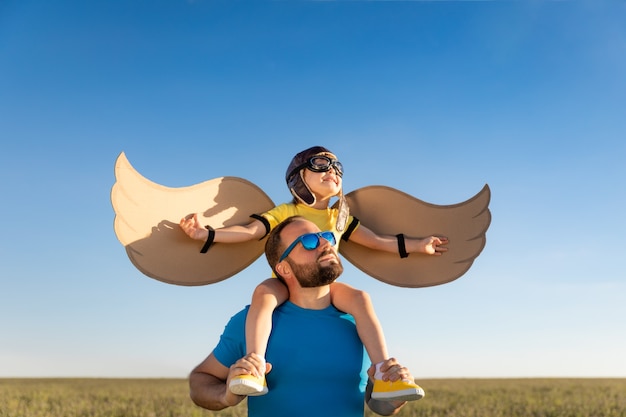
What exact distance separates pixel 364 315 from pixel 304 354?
417 mm

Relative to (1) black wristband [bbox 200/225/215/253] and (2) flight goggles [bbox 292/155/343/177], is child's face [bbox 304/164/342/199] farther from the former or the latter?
(1) black wristband [bbox 200/225/215/253]

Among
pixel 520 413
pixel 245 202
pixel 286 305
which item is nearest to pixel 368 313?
pixel 286 305

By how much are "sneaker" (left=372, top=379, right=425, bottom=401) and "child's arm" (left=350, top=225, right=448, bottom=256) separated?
148 centimetres

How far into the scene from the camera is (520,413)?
38.0 ft

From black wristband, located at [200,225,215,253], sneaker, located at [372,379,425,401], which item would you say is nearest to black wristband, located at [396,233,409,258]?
black wristband, located at [200,225,215,253]

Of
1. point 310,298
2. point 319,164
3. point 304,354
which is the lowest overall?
point 304,354

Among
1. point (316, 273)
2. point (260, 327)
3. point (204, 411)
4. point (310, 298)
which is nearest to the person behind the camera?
point (260, 327)

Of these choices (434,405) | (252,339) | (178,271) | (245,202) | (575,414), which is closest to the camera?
(252,339)

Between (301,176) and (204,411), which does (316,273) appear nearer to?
(301,176)

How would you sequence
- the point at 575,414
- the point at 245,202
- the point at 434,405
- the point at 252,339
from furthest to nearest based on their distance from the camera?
the point at 434,405, the point at 575,414, the point at 245,202, the point at 252,339

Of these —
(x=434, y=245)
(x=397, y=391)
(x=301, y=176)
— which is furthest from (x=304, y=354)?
(x=434, y=245)

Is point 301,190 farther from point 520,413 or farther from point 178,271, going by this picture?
point 520,413

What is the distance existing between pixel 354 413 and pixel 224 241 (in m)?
1.48

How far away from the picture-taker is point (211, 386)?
3785 millimetres
